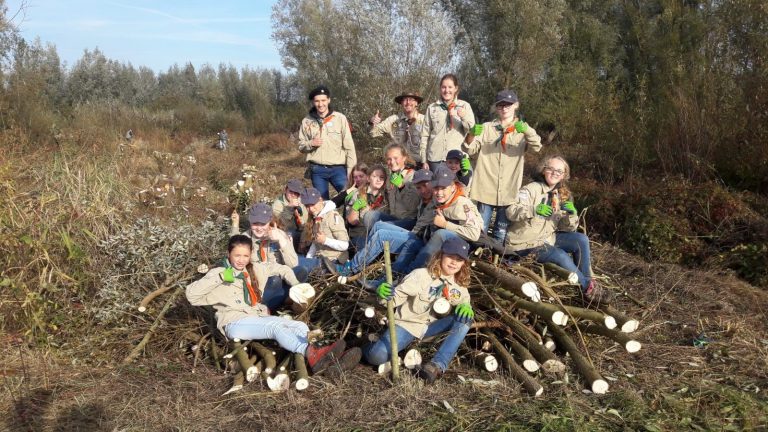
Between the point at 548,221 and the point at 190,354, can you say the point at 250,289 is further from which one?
the point at 548,221

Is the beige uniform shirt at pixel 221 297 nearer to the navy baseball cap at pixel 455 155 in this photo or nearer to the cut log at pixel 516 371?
the cut log at pixel 516 371

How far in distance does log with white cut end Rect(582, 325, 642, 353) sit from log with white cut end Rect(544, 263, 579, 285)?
0.39 m

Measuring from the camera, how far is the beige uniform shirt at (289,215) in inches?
215

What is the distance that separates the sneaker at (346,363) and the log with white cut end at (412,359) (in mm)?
339

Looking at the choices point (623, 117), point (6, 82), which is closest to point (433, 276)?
point (623, 117)

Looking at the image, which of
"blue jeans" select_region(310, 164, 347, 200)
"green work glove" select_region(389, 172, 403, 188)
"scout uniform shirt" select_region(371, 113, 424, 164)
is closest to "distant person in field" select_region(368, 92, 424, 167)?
"scout uniform shirt" select_region(371, 113, 424, 164)

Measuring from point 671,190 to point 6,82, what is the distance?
12.0 m

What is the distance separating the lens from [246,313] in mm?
4258

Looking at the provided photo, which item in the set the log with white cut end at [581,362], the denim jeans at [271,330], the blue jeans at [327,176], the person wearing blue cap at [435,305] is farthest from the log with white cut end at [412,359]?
the blue jeans at [327,176]

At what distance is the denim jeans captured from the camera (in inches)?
158

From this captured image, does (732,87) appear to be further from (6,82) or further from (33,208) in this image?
(6,82)

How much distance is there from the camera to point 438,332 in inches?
161

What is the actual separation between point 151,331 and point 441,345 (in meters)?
2.40

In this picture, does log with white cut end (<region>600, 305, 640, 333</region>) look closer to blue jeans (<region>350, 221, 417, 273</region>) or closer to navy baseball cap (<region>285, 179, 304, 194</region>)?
blue jeans (<region>350, 221, 417, 273</region>)
